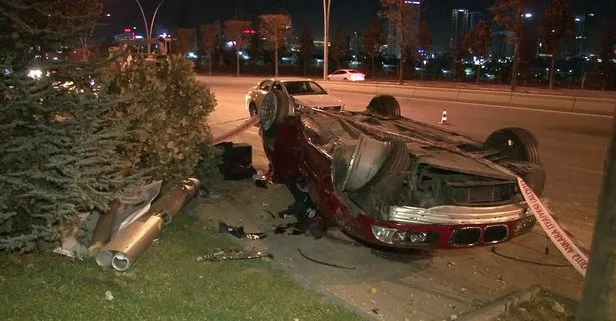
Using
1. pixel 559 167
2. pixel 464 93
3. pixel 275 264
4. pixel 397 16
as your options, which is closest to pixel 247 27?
pixel 397 16

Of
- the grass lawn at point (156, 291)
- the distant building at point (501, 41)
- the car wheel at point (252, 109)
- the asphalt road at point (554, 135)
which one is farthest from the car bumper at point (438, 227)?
the distant building at point (501, 41)

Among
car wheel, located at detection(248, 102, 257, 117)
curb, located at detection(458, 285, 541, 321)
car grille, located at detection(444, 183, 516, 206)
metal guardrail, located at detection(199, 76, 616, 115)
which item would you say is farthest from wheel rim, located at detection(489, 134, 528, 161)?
metal guardrail, located at detection(199, 76, 616, 115)

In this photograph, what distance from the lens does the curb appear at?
4316 millimetres

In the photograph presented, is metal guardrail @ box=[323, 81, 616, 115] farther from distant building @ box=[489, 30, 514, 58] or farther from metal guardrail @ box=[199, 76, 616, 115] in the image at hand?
distant building @ box=[489, 30, 514, 58]

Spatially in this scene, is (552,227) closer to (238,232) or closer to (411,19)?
(238,232)

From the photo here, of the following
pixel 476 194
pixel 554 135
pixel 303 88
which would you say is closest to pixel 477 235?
pixel 476 194

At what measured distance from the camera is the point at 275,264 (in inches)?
207

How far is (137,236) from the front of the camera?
497 cm

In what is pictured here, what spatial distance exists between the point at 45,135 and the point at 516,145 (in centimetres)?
465

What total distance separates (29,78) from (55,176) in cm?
79

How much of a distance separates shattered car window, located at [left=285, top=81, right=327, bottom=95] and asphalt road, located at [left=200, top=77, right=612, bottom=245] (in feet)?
6.66

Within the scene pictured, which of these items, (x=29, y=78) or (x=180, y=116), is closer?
(x=29, y=78)

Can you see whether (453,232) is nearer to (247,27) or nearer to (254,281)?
(254,281)

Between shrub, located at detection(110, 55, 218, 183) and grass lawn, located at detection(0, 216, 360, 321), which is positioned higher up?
shrub, located at detection(110, 55, 218, 183)
